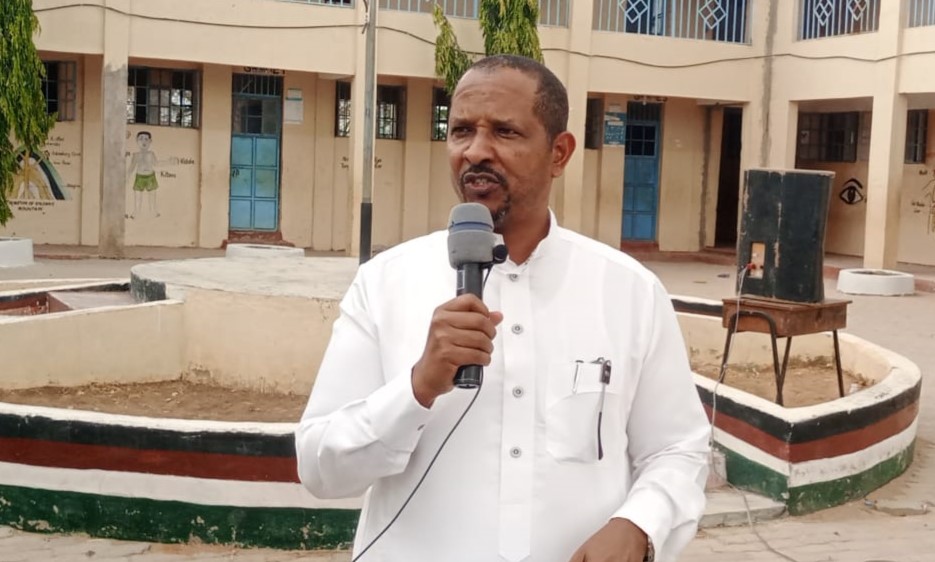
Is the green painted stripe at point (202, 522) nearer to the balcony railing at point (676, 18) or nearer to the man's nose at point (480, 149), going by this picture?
the man's nose at point (480, 149)

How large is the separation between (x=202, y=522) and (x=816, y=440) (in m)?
2.91

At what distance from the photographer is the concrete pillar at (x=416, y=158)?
19.6m

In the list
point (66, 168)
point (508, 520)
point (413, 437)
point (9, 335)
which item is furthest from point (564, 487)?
point (66, 168)

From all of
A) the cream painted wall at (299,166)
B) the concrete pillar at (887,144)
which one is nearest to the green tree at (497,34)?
the cream painted wall at (299,166)

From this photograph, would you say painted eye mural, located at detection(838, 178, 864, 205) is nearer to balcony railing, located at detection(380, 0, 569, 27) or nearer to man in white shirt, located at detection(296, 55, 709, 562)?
balcony railing, located at detection(380, 0, 569, 27)

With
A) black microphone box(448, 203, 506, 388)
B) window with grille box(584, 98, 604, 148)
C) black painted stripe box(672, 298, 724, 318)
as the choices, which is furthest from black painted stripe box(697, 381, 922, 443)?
window with grille box(584, 98, 604, 148)

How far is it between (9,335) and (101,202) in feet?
32.8

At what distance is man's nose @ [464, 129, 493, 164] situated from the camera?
198 centimetres

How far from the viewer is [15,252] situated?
15.4 metres

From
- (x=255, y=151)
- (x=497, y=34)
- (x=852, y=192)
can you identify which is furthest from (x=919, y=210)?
(x=255, y=151)

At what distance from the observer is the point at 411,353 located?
6.42ft

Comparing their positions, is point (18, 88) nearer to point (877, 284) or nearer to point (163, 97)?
point (163, 97)

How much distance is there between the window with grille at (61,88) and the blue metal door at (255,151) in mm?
2442

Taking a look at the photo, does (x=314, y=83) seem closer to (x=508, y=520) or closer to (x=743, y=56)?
(x=743, y=56)
